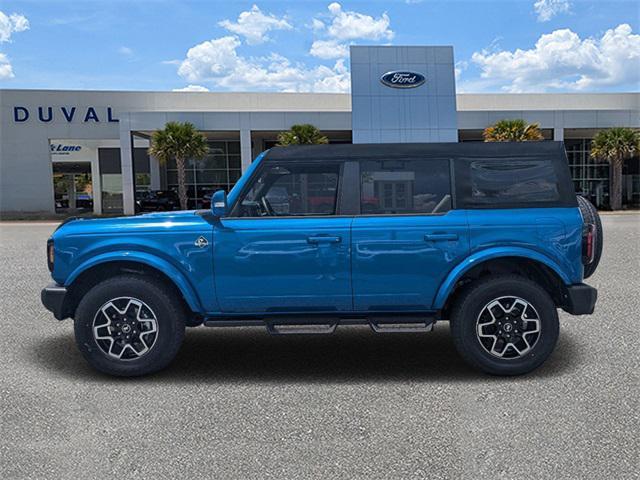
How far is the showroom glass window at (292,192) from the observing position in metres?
4.55

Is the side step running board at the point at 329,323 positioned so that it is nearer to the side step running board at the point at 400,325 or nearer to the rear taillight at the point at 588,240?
the side step running board at the point at 400,325

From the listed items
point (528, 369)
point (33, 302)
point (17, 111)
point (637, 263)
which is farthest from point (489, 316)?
point (17, 111)

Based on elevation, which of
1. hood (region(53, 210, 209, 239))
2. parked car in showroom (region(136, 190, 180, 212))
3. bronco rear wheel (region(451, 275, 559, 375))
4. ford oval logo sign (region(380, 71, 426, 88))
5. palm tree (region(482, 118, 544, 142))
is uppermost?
ford oval logo sign (region(380, 71, 426, 88))

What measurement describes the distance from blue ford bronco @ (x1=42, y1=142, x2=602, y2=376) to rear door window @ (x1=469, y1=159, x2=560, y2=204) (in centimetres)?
1

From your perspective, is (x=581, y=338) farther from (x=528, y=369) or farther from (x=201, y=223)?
(x=201, y=223)

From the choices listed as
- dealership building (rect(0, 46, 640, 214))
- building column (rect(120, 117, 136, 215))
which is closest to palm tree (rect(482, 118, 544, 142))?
dealership building (rect(0, 46, 640, 214))

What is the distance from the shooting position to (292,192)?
4.59m

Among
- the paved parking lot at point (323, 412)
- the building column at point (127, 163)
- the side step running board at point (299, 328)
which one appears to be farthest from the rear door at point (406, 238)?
the building column at point (127, 163)

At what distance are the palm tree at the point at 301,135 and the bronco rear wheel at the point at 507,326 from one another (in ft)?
85.2

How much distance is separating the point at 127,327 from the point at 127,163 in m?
28.6

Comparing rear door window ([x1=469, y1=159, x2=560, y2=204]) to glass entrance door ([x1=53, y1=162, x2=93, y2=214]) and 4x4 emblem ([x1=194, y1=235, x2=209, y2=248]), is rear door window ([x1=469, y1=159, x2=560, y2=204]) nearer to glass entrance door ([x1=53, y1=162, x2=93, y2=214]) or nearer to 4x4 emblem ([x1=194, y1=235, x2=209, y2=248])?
4x4 emblem ([x1=194, y1=235, x2=209, y2=248])

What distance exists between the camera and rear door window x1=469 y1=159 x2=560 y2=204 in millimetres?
4512

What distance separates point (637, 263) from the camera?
34.8ft

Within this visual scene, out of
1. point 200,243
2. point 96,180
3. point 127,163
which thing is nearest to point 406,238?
point 200,243
